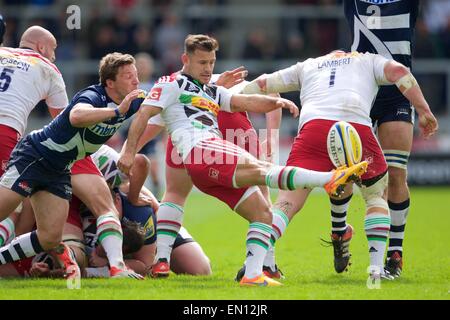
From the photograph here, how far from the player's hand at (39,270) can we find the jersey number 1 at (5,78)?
1.61 m

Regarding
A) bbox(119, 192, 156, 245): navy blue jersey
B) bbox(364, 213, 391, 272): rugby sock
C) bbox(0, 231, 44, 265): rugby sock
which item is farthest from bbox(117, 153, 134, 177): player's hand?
bbox(364, 213, 391, 272): rugby sock

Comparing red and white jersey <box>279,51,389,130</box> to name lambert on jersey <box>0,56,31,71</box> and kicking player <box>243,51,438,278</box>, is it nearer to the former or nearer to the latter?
kicking player <box>243,51,438,278</box>

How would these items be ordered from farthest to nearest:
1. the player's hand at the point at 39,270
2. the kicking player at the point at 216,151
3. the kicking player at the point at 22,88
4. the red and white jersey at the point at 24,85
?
the red and white jersey at the point at 24,85 → the kicking player at the point at 22,88 → the player's hand at the point at 39,270 → the kicking player at the point at 216,151

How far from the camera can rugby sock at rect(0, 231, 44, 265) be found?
7812mm

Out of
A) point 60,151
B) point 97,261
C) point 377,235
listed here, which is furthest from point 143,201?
point 377,235

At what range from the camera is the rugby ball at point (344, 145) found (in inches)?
290

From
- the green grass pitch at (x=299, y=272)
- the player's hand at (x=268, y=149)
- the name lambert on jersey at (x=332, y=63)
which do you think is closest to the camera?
the green grass pitch at (x=299, y=272)

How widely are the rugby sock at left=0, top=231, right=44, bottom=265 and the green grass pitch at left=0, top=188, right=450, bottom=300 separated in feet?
0.66

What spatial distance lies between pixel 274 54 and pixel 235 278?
1387cm

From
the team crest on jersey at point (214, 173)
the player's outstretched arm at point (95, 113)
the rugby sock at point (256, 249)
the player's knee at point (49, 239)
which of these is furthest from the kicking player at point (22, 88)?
the rugby sock at point (256, 249)

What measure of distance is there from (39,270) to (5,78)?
5.86 ft

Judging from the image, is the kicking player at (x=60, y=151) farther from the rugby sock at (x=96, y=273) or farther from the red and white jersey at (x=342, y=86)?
the red and white jersey at (x=342, y=86)

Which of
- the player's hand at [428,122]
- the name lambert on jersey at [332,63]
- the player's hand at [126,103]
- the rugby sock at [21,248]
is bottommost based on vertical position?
the rugby sock at [21,248]

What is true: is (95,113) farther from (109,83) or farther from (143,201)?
(143,201)
